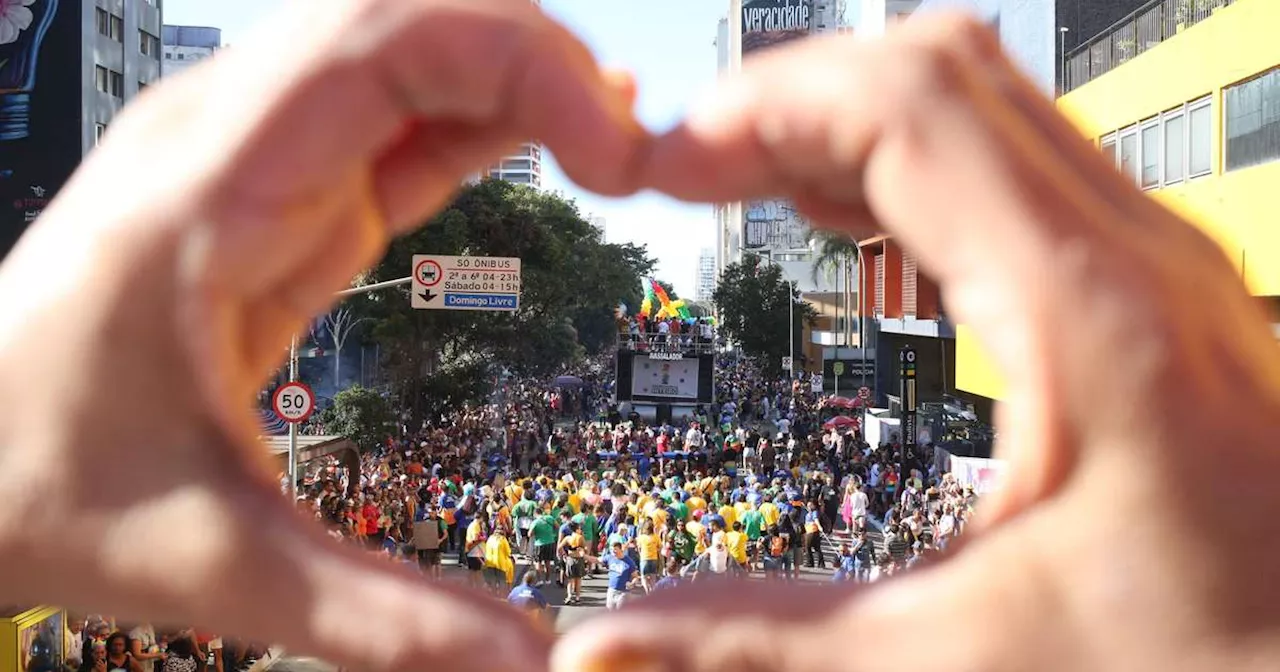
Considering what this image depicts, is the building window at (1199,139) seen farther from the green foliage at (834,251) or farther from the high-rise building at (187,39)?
the high-rise building at (187,39)

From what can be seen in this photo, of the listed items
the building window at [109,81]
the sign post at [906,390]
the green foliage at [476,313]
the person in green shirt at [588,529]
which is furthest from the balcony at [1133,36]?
the building window at [109,81]

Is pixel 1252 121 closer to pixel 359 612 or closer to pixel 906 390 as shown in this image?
pixel 906 390

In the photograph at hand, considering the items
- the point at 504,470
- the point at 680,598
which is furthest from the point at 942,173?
the point at 504,470

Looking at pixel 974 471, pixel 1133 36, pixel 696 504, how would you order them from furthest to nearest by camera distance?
pixel 1133 36, pixel 974 471, pixel 696 504

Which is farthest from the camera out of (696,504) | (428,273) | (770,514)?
(428,273)

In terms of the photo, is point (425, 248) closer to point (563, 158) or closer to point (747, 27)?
point (563, 158)

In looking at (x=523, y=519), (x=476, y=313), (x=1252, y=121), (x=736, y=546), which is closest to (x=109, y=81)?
(x=476, y=313)
